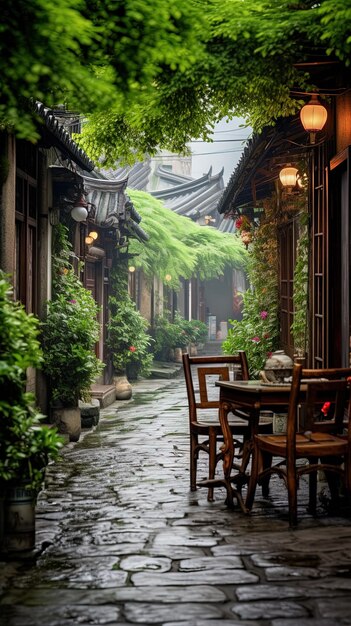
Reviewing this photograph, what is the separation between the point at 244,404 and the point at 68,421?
6008mm

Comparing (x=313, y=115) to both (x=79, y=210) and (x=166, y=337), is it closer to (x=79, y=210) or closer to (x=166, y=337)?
(x=79, y=210)

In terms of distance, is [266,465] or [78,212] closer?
[266,465]

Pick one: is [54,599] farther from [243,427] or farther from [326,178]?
[326,178]

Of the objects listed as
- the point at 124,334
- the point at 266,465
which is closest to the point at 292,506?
the point at 266,465

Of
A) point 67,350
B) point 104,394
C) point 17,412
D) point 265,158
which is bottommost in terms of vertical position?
point 104,394

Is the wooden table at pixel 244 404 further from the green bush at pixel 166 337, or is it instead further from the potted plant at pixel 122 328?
the green bush at pixel 166 337

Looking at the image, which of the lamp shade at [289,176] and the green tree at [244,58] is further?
the lamp shade at [289,176]

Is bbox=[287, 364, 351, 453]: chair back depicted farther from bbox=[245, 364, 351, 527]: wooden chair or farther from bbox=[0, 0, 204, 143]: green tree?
bbox=[0, 0, 204, 143]: green tree

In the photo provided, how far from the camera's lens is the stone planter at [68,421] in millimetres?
14117

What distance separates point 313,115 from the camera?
1089cm

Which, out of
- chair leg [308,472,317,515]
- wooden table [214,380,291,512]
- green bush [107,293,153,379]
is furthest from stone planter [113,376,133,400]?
chair leg [308,472,317,515]

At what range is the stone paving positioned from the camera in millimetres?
5578

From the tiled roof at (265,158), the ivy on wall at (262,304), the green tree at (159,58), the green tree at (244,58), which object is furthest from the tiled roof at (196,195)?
the green tree at (244,58)

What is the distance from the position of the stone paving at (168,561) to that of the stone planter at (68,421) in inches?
129
